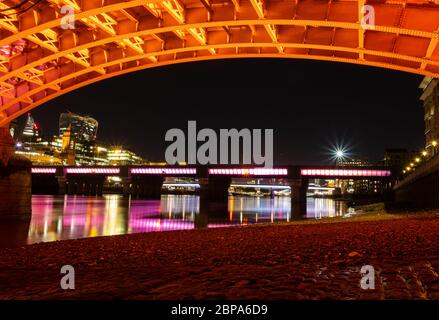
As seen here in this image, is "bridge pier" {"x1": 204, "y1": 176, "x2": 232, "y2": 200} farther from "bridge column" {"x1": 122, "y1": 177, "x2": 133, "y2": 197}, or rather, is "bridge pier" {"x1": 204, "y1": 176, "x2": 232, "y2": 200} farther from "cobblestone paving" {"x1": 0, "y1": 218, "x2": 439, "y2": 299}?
"cobblestone paving" {"x1": 0, "y1": 218, "x2": 439, "y2": 299}

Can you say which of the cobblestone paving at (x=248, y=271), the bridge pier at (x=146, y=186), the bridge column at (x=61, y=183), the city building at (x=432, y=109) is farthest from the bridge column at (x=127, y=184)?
the cobblestone paving at (x=248, y=271)

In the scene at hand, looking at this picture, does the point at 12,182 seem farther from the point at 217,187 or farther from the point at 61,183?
the point at 61,183

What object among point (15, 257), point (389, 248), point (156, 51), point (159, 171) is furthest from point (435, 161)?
point (159, 171)

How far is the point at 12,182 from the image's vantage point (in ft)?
94.9

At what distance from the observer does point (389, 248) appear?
838 centimetres

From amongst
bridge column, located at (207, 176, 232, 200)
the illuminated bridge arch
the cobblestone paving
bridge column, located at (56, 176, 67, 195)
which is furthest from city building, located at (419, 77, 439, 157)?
bridge column, located at (56, 176, 67, 195)

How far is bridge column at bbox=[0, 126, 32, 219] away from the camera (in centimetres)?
2850

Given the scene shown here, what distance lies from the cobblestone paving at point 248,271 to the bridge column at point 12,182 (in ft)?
67.4

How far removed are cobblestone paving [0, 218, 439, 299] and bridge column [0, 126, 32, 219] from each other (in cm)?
2054

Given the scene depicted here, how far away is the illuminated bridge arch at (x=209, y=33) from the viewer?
17.4 meters

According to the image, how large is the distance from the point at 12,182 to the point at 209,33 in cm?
1892

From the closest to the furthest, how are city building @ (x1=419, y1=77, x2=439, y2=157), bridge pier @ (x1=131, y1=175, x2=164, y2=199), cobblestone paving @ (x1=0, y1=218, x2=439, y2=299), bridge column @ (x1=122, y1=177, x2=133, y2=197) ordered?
cobblestone paving @ (x1=0, y1=218, x2=439, y2=299), city building @ (x1=419, y1=77, x2=439, y2=157), bridge column @ (x1=122, y1=177, x2=133, y2=197), bridge pier @ (x1=131, y1=175, x2=164, y2=199)

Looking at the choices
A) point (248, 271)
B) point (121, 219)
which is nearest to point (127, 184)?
point (121, 219)
